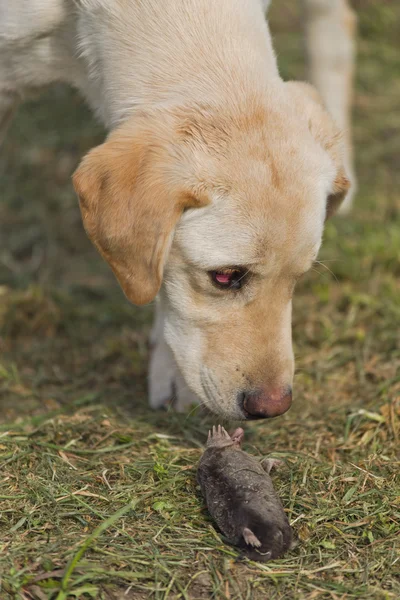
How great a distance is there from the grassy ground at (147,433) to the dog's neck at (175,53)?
4.43ft

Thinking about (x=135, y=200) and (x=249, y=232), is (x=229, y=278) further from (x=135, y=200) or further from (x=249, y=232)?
(x=135, y=200)

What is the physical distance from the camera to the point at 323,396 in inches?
166

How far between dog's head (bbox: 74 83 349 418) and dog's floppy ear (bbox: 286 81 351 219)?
5 cm

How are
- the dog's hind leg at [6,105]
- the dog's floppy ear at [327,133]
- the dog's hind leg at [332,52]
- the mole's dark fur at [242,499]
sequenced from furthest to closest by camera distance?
1. the dog's hind leg at [332,52]
2. the dog's hind leg at [6,105]
3. the dog's floppy ear at [327,133]
4. the mole's dark fur at [242,499]

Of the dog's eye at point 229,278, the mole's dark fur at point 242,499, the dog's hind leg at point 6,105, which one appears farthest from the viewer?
the dog's hind leg at point 6,105

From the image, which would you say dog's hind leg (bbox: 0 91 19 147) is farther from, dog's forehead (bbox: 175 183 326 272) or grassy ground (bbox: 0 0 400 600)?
dog's forehead (bbox: 175 183 326 272)

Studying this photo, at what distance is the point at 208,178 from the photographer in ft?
10.3

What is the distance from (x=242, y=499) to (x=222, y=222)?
969mm

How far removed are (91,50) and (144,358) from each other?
5.41 ft

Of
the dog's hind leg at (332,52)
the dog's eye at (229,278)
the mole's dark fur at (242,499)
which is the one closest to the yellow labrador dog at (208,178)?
the dog's eye at (229,278)

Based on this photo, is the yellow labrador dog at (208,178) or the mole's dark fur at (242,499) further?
the yellow labrador dog at (208,178)

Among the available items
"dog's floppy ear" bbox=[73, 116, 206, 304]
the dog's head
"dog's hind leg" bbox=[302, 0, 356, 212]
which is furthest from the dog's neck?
"dog's hind leg" bbox=[302, 0, 356, 212]

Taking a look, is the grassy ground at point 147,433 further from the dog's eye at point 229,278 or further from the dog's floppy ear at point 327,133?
the dog's floppy ear at point 327,133

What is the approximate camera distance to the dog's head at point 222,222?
311 centimetres
